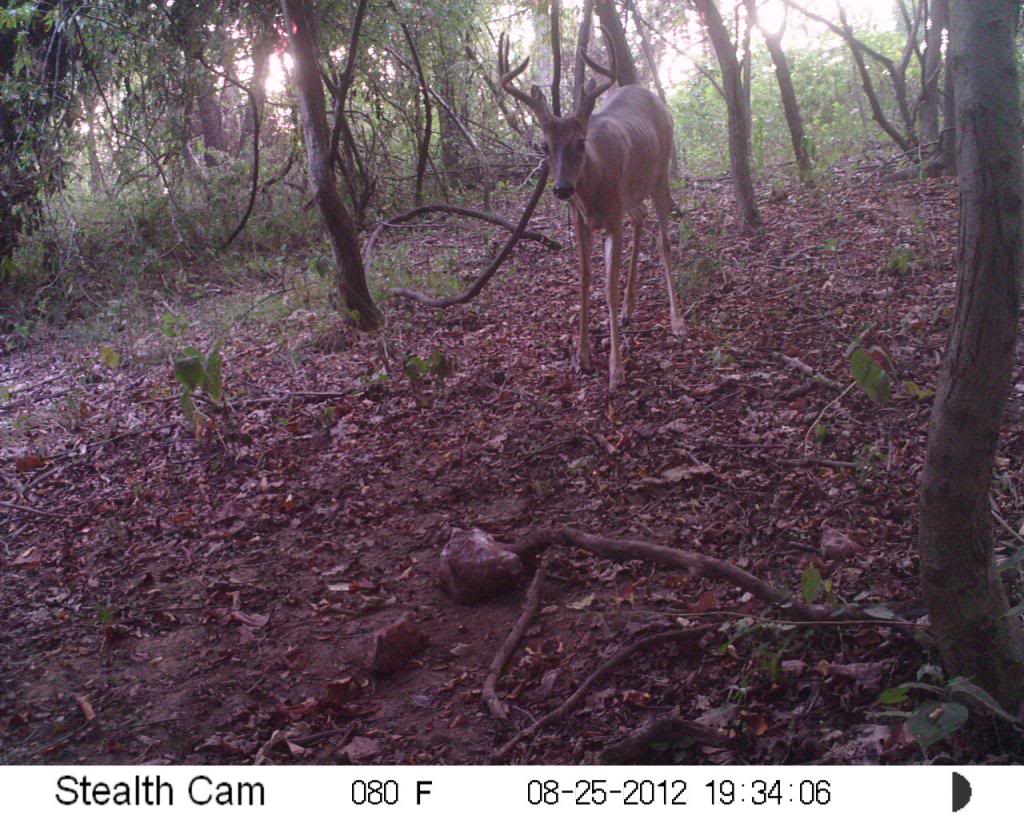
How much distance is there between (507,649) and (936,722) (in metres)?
1.47

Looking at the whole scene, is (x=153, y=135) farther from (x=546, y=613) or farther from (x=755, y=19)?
(x=546, y=613)

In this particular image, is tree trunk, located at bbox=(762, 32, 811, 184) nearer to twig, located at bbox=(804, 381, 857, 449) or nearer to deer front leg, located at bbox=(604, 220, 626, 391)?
deer front leg, located at bbox=(604, 220, 626, 391)

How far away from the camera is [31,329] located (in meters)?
8.86

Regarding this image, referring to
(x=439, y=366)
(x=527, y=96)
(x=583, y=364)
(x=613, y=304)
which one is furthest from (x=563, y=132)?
(x=439, y=366)

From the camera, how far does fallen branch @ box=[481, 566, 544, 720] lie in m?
2.80

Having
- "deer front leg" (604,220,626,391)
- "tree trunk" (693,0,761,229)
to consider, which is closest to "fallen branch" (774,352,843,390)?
"deer front leg" (604,220,626,391)

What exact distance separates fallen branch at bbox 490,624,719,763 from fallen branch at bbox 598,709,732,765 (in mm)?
284

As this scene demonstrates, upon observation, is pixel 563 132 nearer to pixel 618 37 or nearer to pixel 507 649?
pixel 507 649

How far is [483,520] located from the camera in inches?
161

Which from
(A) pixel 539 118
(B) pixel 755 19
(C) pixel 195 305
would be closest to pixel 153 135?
(C) pixel 195 305

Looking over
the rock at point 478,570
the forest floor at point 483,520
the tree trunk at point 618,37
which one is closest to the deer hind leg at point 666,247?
the forest floor at point 483,520

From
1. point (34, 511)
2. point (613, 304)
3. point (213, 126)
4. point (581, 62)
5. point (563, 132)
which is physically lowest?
point (34, 511)

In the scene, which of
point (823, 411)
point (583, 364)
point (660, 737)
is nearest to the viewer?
point (660, 737)

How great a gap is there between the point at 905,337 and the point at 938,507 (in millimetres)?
3117
